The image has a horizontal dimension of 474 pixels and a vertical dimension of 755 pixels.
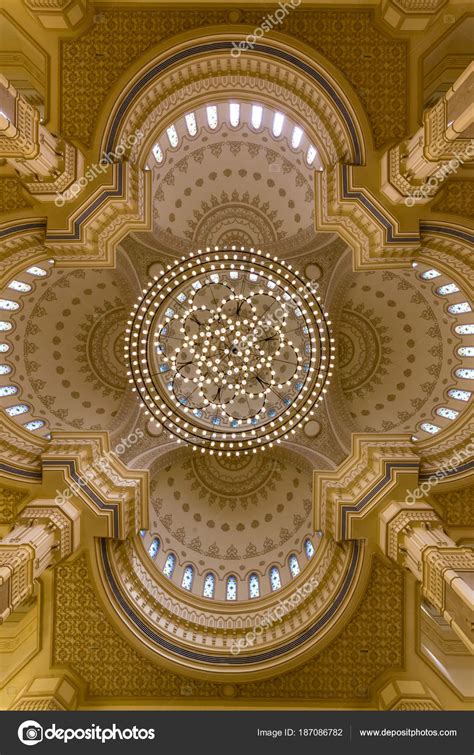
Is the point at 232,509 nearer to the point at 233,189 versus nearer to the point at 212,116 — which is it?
the point at 233,189

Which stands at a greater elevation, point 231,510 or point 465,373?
point 465,373

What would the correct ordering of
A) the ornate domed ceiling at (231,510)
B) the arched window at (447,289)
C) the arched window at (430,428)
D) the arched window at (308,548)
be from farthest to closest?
the ornate domed ceiling at (231,510), the arched window at (308,548), the arched window at (430,428), the arched window at (447,289)

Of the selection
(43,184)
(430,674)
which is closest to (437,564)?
(430,674)

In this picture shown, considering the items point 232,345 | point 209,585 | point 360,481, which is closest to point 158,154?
point 232,345

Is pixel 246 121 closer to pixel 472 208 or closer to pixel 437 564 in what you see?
pixel 472 208

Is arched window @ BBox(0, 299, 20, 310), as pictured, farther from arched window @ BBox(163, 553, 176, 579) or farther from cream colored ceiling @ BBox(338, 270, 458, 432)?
cream colored ceiling @ BBox(338, 270, 458, 432)

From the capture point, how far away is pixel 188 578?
50.4ft

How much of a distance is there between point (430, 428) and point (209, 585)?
8.42m

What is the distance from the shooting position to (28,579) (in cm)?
884

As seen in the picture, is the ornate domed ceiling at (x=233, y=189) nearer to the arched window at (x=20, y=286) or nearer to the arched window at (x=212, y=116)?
the arched window at (x=212, y=116)

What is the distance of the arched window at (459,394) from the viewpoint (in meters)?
12.7

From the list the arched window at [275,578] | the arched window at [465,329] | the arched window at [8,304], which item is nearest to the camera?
the arched window at [465,329]

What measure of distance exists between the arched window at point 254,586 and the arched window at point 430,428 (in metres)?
7.09

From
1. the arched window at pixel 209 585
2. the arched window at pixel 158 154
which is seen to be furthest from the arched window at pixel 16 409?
the arched window at pixel 209 585
